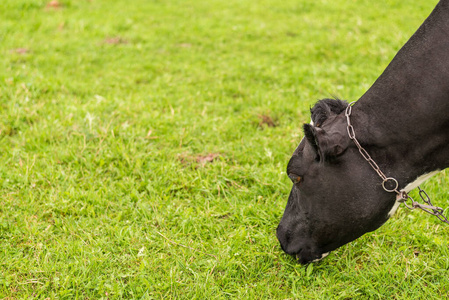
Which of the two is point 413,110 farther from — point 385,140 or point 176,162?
point 176,162

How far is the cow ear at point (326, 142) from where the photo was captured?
276 centimetres

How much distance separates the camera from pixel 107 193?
173 inches

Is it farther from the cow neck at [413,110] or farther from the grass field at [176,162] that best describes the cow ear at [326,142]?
the grass field at [176,162]

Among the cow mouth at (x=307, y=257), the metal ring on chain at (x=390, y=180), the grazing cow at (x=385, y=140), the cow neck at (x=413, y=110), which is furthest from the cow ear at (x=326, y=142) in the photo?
the cow mouth at (x=307, y=257)

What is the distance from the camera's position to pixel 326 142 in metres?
2.78

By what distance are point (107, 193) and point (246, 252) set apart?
1.56 metres

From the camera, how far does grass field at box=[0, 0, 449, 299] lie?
347 centimetres

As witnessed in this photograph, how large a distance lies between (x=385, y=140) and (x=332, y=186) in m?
0.45

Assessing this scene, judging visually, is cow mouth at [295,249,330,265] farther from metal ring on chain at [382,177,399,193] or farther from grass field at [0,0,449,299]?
metal ring on chain at [382,177,399,193]

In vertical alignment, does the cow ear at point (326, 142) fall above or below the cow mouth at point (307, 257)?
above

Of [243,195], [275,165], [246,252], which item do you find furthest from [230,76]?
[246,252]

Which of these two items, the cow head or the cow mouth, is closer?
the cow head

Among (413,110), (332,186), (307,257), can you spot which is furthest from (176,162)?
(413,110)

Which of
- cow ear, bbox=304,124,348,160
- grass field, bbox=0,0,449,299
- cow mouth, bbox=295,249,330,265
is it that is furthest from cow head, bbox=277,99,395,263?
grass field, bbox=0,0,449,299
